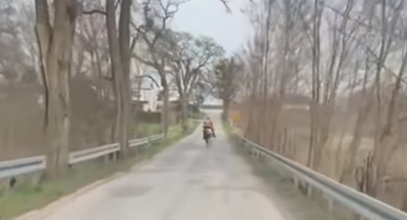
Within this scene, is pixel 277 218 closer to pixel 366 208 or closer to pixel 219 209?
pixel 219 209

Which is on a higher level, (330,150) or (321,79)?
(321,79)

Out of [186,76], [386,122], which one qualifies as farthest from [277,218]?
[186,76]

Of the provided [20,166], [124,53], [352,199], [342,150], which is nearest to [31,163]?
[20,166]

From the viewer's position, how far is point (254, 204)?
1536 centimetres

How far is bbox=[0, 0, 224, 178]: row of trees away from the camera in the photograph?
1909 centimetres

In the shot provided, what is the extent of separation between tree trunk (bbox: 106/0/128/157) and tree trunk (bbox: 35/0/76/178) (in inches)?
463

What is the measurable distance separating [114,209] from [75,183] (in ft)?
16.6

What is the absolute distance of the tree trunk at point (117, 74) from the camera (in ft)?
103

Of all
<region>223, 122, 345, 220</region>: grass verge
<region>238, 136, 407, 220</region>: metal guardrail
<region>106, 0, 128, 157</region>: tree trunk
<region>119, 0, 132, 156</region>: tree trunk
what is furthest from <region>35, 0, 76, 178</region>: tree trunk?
<region>119, 0, 132, 156</region>: tree trunk

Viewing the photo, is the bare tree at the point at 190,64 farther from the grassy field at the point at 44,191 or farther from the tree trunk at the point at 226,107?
the grassy field at the point at 44,191

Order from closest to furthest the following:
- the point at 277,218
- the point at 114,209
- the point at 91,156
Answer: the point at 277,218, the point at 114,209, the point at 91,156

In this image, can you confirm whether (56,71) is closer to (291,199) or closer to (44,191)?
(44,191)

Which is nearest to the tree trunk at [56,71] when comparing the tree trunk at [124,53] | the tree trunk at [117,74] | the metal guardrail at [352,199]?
the metal guardrail at [352,199]

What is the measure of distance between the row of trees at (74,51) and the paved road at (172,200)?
2.48m
